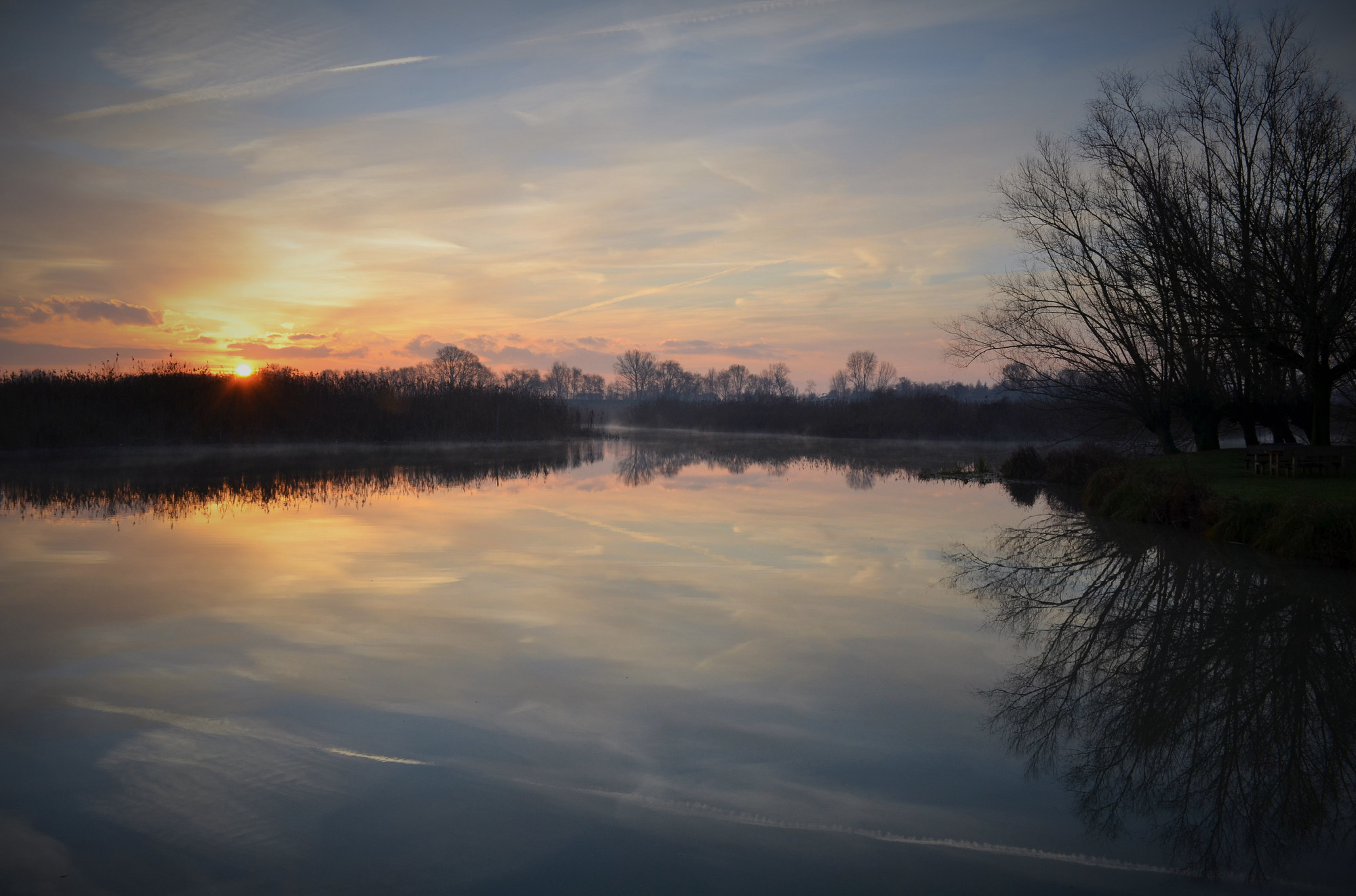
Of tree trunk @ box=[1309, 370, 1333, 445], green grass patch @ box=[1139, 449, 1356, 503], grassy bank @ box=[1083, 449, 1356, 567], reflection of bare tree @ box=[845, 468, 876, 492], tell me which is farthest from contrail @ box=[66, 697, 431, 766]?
tree trunk @ box=[1309, 370, 1333, 445]

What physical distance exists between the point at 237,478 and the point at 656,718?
17.4 m

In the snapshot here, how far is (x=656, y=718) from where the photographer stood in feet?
16.1

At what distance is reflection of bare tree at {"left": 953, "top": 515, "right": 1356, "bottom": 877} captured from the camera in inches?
152

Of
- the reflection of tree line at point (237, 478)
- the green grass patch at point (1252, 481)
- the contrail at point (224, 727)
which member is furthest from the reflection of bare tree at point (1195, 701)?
the reflection of tree line at point (237, 478)

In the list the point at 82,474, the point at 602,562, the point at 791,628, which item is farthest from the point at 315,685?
the point at 82,474

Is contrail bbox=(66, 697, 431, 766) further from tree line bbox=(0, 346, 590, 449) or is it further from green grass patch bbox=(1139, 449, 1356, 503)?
tree line bbox=(0, 346, 590, 449)

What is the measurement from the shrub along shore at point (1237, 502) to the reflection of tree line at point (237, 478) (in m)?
13.5

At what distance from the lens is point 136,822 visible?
3592 millimetres

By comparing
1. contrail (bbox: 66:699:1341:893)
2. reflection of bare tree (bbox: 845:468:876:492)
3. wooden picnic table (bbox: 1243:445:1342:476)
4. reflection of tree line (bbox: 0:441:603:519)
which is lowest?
contrail (bbox: 66:699:1341:893)

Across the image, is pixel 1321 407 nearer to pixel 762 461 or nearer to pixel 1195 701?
pixel 1195 701

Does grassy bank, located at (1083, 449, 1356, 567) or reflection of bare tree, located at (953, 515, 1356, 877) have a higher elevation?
grassy bank, located at (1083, 449, 1356, 567)

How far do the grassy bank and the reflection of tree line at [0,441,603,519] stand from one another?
1351 centimetres

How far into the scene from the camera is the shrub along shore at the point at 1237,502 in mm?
9797

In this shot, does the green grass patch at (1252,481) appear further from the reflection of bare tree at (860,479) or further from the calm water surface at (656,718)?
the reflection of bare tree at (860,479)
